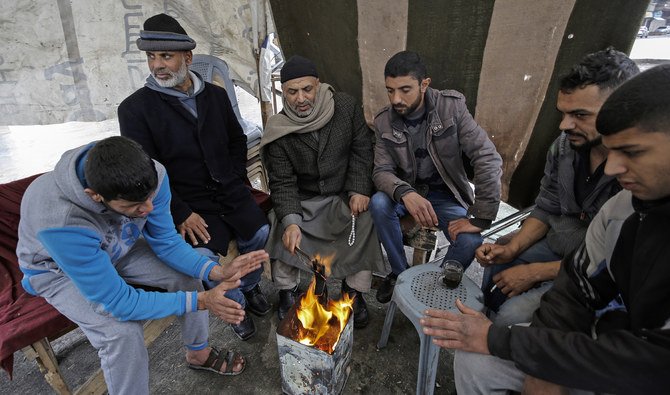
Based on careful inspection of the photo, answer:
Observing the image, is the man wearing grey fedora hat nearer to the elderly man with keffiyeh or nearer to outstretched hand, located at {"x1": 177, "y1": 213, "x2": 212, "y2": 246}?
outstretched hand, located at {"x1": 177, "y1": 213, "x2": 212, "y2": 246}

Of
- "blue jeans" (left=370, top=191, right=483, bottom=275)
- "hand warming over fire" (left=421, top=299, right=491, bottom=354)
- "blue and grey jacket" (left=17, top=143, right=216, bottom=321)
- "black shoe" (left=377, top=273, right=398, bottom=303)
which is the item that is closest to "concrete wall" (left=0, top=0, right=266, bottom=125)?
"blue and grey jacket" (left=17, top=143, right=216, bottom=321)

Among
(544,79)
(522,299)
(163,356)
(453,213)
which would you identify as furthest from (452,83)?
(163,356)

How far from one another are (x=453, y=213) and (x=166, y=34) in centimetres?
264

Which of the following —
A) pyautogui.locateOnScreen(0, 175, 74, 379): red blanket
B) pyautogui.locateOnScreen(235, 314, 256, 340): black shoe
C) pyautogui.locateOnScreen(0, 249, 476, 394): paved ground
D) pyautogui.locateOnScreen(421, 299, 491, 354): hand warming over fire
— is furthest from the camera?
pyautogui.locateOnScreen(235, 314, 256, 340): black shoe

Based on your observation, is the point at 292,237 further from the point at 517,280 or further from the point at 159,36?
the point at 159,36

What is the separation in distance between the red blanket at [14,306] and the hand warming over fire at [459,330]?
6.87ft

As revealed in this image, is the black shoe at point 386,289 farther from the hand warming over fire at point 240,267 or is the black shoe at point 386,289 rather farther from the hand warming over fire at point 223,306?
the hand warming over fire at point 223,306

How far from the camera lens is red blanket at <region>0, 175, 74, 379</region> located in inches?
75.2

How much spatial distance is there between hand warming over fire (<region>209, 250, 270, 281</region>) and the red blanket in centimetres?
88

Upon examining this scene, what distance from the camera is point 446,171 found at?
2908mm

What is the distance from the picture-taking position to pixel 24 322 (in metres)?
1.98

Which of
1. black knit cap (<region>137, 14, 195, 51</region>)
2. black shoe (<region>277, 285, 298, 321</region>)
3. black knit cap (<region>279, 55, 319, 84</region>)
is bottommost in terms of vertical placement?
black shoe (<region>277, 285, 298, 321</region>)

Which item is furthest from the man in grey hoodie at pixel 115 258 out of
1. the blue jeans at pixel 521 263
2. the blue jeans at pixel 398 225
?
the blue jeans at pixel 521 263

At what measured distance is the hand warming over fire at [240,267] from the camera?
219cm
